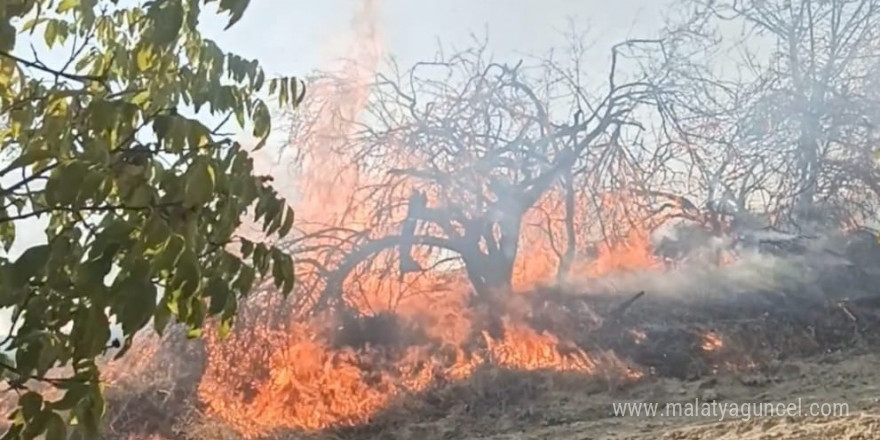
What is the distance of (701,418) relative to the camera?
205 centimetres

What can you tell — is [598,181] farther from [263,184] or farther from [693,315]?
[263,184]

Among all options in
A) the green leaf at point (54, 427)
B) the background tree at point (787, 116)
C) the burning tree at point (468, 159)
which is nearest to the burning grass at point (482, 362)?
the burning tree at point (468, 159)

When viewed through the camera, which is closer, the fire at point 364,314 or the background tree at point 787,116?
the fire at point 364,314

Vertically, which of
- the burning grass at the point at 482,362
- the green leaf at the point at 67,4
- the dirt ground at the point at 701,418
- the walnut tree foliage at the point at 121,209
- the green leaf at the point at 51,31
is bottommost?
the dirt ground at the point at 701,418

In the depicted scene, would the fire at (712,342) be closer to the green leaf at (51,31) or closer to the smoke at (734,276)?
the smoke at (734,276)

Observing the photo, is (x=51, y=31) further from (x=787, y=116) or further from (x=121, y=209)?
(x=787, y=116)

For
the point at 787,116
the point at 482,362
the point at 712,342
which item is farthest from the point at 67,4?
the point at 787,116

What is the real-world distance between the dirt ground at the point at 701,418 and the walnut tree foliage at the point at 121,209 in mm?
1467

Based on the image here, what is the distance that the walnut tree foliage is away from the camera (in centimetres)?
42

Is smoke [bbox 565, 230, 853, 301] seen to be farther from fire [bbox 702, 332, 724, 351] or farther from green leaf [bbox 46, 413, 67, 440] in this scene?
green leaf [bbox 46, 413, 67, 440]

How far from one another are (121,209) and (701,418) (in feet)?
6.17

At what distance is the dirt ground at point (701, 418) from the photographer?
5.93 feet

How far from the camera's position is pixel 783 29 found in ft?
10.8

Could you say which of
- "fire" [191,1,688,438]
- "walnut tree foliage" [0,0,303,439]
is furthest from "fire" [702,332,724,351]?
"walnut tree foliage" [0,0,303,439]
